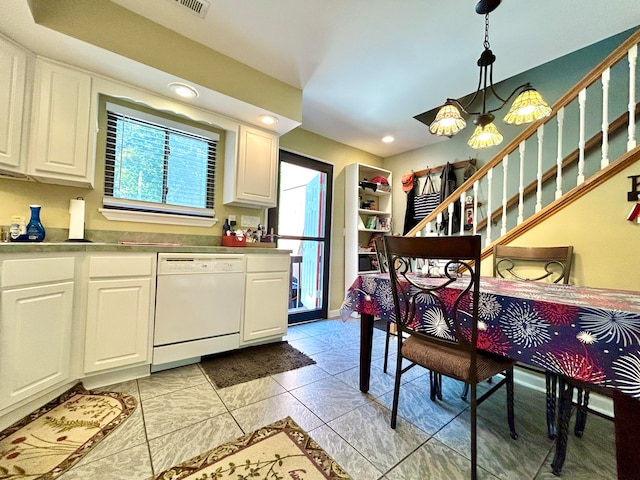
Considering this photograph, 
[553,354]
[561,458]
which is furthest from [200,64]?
[561,458]

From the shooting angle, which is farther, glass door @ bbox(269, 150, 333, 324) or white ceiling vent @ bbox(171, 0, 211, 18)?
glass door @ bbox(269, 150, 333, 324)

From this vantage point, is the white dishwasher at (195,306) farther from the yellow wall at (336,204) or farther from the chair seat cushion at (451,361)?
the yellow wall at (336,204)

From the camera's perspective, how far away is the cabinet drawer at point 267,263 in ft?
7.98

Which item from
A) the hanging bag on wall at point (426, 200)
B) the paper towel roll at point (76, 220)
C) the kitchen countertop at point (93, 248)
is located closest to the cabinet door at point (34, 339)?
the kitchen countertop at point (93, 248)

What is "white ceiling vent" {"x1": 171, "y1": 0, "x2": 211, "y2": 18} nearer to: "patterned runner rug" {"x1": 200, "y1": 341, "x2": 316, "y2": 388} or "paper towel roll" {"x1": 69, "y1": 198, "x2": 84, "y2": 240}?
"paper towel roll" {"x1": 69, "y1": 198, "x2": 84, "y2": 240}

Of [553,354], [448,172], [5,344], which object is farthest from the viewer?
[448,172]

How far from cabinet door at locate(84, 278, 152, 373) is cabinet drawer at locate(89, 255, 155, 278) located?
0.15 feet

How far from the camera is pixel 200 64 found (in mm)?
2076

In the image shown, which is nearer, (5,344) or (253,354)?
(5,344)

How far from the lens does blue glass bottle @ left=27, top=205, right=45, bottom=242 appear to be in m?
1.77

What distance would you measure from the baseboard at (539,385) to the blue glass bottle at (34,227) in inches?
145

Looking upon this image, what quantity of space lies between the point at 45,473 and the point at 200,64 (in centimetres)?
261

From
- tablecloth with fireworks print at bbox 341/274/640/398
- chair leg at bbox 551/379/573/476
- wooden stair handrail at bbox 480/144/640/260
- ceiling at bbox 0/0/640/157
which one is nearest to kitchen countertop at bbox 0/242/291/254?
ceiling at bbox 0/0/640/157

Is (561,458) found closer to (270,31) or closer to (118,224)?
(270,31)
